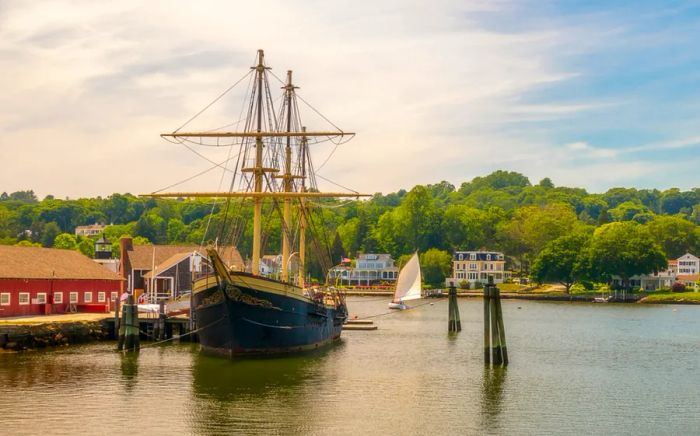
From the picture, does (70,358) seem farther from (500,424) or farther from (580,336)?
(580,336)

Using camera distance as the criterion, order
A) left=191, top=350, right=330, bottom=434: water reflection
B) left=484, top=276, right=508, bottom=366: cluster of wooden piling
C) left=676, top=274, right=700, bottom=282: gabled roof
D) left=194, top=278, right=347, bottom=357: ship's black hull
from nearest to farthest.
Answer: left=191, top=350, right=330, bottom=434: water reflection
left=484, top=276, right=508, bottom=366: cluster of wooden piling
left=194, top=278, right=347, bottom=357: ship's black hull
left=676, top=274, right=700, bottom=282: gabled roof

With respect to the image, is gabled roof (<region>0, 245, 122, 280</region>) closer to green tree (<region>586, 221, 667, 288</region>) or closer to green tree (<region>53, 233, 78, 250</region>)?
green tree (<region>53, 233, 78, 250</region>)

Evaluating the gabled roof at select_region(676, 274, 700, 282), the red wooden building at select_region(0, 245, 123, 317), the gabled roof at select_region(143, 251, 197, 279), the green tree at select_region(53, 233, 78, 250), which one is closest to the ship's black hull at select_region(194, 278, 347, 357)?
the red wooden building at select_region(0, 245, 123, 317)

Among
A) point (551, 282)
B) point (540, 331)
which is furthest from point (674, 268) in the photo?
point (540, 331)

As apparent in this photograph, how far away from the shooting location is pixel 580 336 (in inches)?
3157

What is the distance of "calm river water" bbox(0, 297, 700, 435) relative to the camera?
120 feet

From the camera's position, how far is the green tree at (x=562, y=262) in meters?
169

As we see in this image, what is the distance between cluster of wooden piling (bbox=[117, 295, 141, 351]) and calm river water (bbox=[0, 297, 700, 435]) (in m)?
1.50

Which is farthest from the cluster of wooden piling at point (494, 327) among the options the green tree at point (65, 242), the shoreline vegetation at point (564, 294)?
the green tree at point (65, 242)

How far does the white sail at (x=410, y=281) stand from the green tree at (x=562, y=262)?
204ft

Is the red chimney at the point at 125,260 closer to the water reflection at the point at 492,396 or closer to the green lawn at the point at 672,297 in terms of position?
the water reflection at the point at 492,396

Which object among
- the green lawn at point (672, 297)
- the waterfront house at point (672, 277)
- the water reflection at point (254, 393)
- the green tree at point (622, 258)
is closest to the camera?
the water reflection at point (254, 393)

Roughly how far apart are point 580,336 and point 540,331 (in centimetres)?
510

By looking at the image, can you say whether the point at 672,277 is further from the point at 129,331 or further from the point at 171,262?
the point at 129,331
